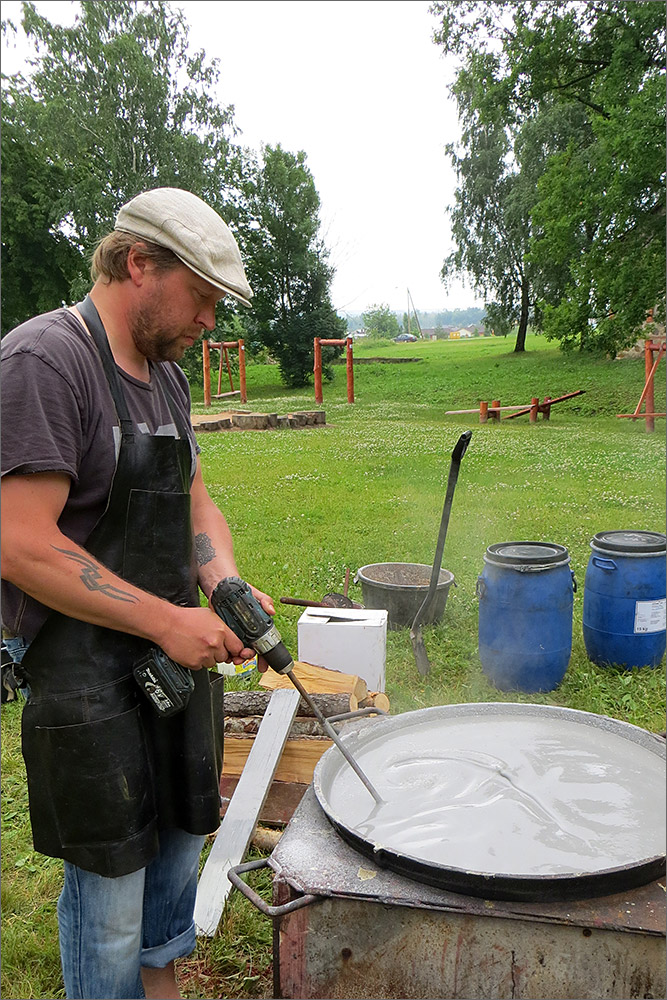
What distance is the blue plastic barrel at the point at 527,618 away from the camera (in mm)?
3391

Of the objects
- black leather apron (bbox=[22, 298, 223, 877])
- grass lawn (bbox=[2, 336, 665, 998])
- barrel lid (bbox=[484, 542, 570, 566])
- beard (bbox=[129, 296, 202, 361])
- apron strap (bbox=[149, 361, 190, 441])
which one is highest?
beard (bbox=[129, 296, 202, 361])

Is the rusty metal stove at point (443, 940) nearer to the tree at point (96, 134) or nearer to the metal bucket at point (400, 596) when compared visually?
the metal bucket at point (400, 596)

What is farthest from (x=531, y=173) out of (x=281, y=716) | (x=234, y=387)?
(x=281, y=716)

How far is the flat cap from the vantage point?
1.40 meters

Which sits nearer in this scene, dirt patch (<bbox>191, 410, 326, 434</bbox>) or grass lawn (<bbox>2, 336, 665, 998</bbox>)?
grass lawn (<bbox>2, 336, 665, 998</bbox>)

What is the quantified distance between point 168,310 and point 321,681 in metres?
1.91

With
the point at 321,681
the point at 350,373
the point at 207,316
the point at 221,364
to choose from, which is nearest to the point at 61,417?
the point at 207,316

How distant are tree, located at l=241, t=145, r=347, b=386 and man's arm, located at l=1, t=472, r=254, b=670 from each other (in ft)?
39.9

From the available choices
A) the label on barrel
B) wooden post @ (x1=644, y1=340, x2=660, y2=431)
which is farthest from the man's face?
wooden post @ (x1=644, y1=340, x2=660, y2=431)

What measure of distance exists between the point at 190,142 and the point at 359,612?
1709cm

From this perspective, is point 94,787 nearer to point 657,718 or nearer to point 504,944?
point 504,944

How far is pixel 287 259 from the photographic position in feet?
42.7

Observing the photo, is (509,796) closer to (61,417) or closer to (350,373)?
(61,417)

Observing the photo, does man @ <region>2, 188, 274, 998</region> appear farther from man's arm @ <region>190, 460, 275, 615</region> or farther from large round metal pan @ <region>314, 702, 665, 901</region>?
large round metal pan @ <region>314, 702, 665, 901</region>
